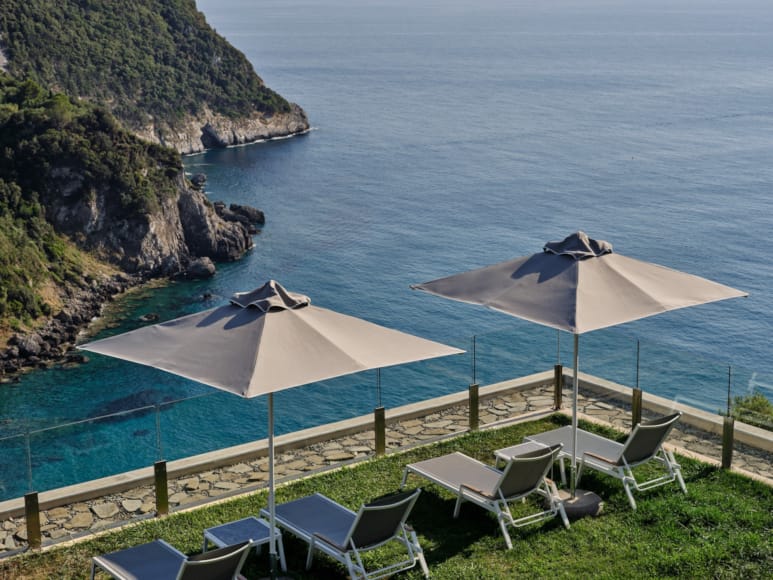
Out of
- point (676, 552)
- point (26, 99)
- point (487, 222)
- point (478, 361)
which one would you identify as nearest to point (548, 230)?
point (487, 222)

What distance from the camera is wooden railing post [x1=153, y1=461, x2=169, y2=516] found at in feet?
34.0

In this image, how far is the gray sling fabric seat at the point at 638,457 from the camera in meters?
10.0

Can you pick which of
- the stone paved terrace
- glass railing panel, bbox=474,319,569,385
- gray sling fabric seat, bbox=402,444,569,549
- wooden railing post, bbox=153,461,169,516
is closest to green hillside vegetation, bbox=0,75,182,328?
glass railing panel, bbox=474,319,569,385

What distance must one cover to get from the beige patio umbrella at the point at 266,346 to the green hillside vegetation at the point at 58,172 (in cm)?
4705

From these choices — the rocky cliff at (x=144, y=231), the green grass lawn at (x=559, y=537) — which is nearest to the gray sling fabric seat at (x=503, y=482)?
the green grass lawn at (x=559, y=537)

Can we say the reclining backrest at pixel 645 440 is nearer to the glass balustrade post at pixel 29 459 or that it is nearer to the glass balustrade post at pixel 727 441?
the glass balustrade post at pixel 727 441

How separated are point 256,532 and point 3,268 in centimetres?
4665

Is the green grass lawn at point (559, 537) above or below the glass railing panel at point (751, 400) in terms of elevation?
below

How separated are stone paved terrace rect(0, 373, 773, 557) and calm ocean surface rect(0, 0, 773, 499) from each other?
1.15 ft

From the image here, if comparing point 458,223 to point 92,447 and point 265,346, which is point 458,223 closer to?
point 92,447

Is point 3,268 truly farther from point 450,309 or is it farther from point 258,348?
point 258,348

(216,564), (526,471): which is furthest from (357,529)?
(526,471)

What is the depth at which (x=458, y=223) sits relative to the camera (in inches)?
2781

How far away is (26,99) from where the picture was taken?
67125 mm
